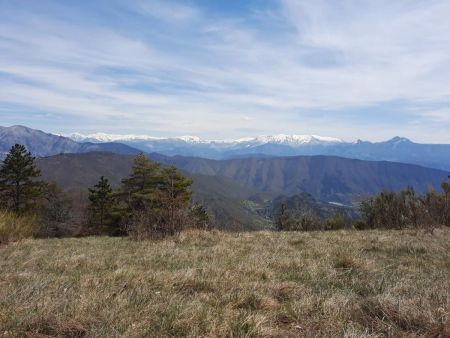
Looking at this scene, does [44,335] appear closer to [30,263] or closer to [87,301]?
[87,301]

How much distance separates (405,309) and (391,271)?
3296 mm

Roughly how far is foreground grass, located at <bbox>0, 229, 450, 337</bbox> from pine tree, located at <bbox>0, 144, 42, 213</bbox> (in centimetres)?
4776

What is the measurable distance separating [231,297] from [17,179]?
54.3 m

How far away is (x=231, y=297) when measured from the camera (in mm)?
5035

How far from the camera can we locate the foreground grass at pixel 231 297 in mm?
3768

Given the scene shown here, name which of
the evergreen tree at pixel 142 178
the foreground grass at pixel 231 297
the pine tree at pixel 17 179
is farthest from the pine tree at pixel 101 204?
the foreground grass at pixel 231 297

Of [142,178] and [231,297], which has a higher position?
[231,297]

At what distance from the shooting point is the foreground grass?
12.4 feet

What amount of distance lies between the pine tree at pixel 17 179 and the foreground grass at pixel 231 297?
47759 mm

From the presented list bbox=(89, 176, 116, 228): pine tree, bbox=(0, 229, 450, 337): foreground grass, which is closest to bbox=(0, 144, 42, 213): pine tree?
bbox=(89, 176, 116, 228): pine tree

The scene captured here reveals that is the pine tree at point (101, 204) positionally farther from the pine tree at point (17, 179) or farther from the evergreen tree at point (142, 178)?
the pine tree at point (17, 179)

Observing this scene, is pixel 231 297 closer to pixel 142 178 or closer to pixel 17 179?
pixel 142 178

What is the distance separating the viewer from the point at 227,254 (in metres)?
9.21

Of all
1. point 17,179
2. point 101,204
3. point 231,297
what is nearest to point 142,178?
point 101,204
